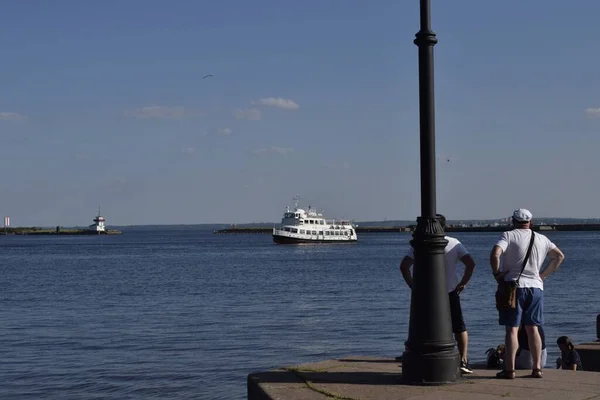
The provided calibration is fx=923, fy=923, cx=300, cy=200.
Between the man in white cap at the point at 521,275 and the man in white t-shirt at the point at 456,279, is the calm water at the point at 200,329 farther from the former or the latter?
the man in white cap at the point at 521,275

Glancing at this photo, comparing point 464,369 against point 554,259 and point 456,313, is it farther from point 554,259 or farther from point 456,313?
point 554,259

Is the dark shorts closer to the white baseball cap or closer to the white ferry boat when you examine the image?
the white baseball cap

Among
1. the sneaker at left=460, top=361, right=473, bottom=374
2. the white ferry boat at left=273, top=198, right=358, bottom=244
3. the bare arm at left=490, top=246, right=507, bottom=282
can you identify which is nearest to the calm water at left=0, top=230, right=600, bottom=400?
the sneaker at left=460, top=361, right=473, bottom=374

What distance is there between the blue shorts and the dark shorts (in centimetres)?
77

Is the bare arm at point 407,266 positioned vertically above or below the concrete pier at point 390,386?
above

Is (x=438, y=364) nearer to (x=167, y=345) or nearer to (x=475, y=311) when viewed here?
(x=167, y=345)

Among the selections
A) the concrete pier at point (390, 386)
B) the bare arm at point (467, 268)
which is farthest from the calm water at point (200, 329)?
the bare arm at point (467, 268)

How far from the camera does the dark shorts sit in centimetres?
964

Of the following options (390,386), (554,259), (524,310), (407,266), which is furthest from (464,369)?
(554,259)

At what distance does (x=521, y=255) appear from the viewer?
8852 mm

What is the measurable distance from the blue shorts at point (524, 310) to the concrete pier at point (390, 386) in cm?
59

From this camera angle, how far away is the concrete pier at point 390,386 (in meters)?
8.23

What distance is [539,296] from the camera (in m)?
8.99

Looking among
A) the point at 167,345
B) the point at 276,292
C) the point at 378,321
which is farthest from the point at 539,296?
the point at 276,292
